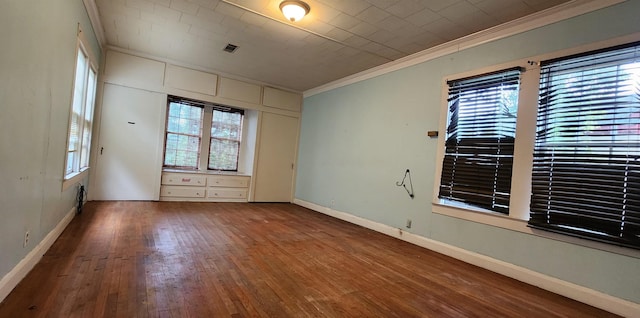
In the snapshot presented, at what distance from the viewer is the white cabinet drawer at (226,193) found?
6.11m

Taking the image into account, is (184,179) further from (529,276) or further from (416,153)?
(529,276)

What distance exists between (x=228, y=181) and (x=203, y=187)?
53 cm

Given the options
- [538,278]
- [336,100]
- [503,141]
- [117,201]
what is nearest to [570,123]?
[503,141]

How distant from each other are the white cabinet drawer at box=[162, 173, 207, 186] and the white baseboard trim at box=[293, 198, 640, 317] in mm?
3746

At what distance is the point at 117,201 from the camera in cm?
510

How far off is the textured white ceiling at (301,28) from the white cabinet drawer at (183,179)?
2.24 m

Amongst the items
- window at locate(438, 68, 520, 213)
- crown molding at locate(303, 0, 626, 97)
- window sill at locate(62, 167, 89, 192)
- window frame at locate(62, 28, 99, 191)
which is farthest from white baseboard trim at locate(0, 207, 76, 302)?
crown molding at locate(303, 0, 626, 97)

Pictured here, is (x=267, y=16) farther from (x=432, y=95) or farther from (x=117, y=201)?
(x=117, y=201)

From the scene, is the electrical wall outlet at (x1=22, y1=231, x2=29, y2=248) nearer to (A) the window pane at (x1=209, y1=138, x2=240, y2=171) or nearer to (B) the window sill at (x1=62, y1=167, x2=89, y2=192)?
(B) the window sill at (x1=62, y1=167, x2=89, y2=192)

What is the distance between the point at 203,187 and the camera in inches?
236

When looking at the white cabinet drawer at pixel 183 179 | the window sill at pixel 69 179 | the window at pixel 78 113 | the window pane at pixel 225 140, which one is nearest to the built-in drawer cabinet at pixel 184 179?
the white cabinet drawer at pixel 183 179

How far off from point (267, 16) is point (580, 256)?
401cm

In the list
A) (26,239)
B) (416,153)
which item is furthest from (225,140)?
(26,239)

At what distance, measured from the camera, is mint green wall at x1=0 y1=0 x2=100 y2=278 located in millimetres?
1664
